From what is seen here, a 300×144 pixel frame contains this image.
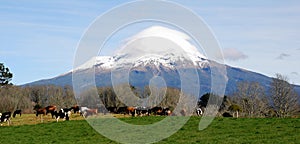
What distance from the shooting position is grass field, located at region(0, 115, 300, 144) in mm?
26328

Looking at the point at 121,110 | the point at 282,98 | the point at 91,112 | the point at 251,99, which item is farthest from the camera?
the point at 251,99

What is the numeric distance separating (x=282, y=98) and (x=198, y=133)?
44.7 meters

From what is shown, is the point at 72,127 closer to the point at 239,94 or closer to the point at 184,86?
the point at 184,86

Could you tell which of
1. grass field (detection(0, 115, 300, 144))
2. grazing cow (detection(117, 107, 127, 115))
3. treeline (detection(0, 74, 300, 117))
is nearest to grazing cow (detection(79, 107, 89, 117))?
treeline (detection(0, 74, 300, 117))

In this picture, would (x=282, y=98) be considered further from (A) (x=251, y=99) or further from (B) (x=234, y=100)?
(B) (x=234, y=100)

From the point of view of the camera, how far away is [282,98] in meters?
71.1

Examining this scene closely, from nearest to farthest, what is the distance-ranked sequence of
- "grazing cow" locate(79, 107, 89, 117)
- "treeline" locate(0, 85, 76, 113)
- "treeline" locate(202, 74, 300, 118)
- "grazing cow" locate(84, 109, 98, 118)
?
"grazing cow" locate(84, 109, 98, 118) → "grazing cow" locate(79, 107, 89, 117) → "treeline" locate(202, 74, 300, 118) → "treeline" locate(0, 85, 76, 113)

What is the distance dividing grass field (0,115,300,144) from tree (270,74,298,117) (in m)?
35.5

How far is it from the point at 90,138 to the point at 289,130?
12.5 metres

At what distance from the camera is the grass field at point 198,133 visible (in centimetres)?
2633

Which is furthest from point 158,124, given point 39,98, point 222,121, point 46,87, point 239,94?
point 46,87

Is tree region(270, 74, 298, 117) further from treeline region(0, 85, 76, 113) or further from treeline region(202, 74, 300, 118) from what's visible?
treeline region(0, 85, 76, 113)

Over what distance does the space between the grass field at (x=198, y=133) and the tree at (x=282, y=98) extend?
116ft

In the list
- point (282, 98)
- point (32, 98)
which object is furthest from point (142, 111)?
point (32, 98)
